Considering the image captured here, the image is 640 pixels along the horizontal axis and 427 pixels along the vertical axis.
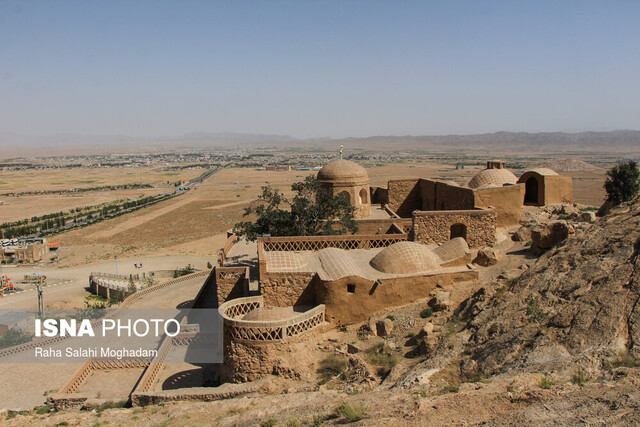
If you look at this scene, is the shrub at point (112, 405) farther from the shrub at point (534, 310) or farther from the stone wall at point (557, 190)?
the stone wall at point (557, 190)

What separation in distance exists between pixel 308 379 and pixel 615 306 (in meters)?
6.27

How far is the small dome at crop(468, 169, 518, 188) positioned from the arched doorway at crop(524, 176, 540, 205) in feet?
1.92

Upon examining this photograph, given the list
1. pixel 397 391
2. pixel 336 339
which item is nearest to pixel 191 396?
pixel 336 339

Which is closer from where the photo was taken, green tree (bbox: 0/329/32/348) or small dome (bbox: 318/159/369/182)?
green tree (bbox: 0/329/32/348)

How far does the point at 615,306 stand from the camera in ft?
25.5

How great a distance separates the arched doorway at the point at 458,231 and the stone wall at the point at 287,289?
5900 millimetres

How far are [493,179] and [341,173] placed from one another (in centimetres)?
662

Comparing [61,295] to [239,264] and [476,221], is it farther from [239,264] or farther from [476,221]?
[476,221]

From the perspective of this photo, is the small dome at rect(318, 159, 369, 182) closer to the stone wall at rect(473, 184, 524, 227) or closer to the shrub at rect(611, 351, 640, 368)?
the stone wall at rect(473, 184, 524, 227)

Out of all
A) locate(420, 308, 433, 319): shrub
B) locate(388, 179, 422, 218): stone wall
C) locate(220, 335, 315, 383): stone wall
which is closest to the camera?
locate(220, 335, 315, 383): stone wall

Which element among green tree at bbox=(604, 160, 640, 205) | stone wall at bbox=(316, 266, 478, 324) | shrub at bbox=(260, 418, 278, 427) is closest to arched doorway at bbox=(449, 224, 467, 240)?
stone wall at bbox=(316, 266, 478, 324)

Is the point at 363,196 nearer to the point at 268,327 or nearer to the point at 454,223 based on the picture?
the point at 454,223

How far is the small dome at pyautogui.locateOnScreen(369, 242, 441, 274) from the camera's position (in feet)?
44.3

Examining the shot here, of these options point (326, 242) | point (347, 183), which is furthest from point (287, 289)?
point (347, 183)
